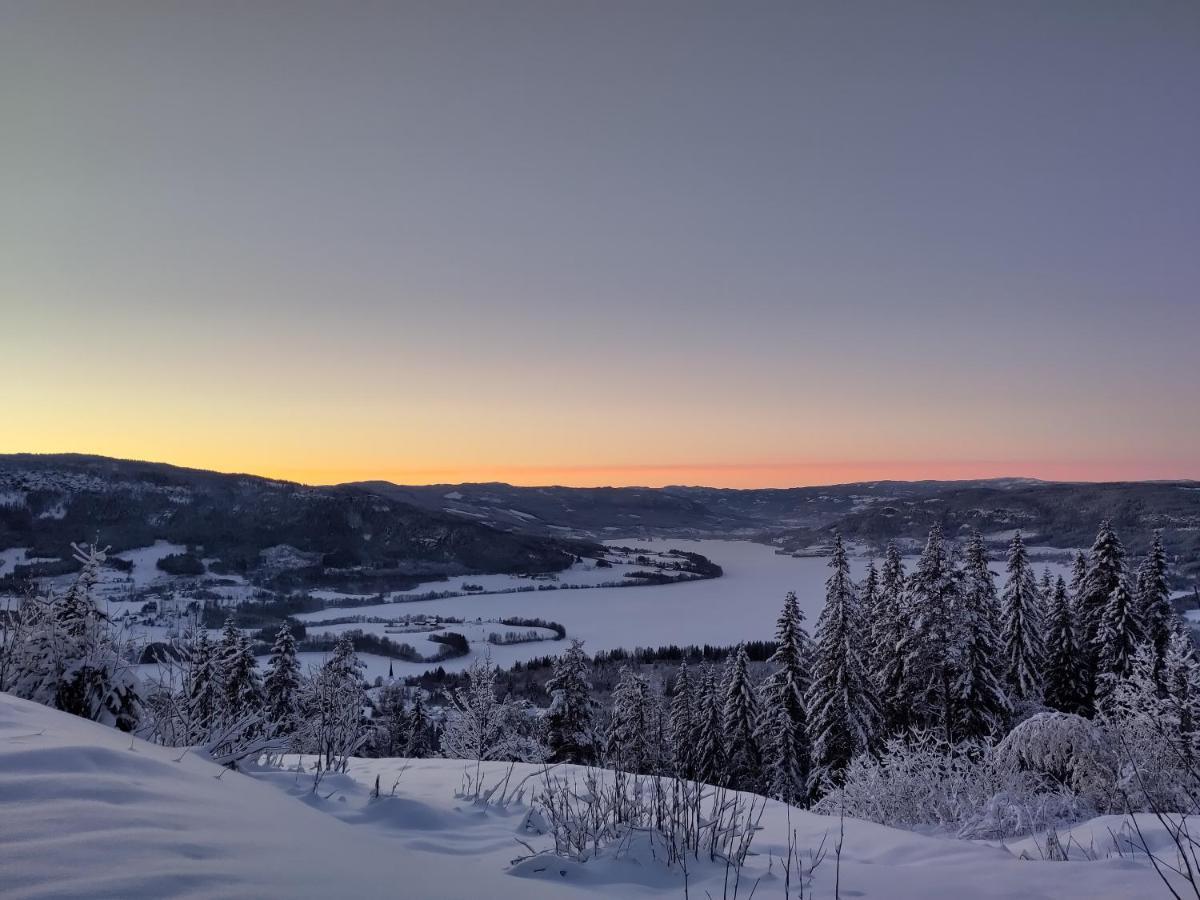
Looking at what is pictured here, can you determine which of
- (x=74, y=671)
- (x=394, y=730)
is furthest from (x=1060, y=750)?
(x=394, y=730)

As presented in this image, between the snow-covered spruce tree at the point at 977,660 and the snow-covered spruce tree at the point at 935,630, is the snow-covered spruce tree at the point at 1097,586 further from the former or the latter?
the snow-covered spruce tree at the point at 935,630

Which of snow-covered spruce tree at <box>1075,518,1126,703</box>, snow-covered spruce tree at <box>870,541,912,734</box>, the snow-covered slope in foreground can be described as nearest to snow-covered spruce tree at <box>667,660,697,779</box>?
snow-covered spruce tree at <box>870,541,912,734</box>

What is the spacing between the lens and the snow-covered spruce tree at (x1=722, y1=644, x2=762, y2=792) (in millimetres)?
32438

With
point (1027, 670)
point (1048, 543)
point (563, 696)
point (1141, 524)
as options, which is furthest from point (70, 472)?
point (1141, 524)

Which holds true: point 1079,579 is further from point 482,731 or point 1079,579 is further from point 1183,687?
point 482,731

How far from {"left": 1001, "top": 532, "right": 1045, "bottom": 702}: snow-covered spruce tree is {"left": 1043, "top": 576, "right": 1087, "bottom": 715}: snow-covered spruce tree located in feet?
6.48

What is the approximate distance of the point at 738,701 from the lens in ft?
108

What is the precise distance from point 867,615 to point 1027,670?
7.13 metres

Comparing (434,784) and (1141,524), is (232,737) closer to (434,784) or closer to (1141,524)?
(434,784)

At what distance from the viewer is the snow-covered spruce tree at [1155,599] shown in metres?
26.2

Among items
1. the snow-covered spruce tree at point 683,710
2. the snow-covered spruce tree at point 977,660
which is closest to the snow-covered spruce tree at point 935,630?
the snow-covered spruce tree at point 977,660

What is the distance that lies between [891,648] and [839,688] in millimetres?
3572

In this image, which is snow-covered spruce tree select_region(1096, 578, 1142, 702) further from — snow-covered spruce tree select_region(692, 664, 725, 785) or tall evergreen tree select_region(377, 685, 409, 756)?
tall evergreen tree select_region(377, 685, 409, 756)

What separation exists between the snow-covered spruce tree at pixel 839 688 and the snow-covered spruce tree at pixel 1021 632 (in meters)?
5.92
